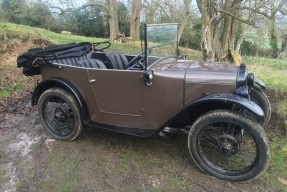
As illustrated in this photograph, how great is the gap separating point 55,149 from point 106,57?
148 cm

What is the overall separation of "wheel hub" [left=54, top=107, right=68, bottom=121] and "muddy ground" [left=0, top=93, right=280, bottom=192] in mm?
317

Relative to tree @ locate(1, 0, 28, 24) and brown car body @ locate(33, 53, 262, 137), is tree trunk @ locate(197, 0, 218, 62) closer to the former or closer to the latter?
brown car body @ locate(33, 53, 262, 137)

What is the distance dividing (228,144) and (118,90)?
136cm

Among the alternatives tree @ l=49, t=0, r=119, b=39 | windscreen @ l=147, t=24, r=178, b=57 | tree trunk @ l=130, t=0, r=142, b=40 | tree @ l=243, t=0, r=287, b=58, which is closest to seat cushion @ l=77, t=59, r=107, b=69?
windscreen @ l=147, t=24, r=178, b=57

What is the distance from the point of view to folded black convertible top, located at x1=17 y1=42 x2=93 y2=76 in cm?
367

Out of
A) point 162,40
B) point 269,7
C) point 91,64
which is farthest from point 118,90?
point 269,7

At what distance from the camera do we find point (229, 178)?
2.96m

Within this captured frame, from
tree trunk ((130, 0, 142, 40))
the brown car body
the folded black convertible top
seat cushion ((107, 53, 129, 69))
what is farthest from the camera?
tree trunk ((130, 0, 142, 40))

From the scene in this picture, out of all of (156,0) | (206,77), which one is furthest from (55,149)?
(156,0)

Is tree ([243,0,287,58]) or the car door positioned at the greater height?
tree ([243,0,287,58])

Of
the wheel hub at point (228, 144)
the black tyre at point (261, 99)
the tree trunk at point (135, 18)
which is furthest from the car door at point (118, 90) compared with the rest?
the tree trunk at point (135, 18)

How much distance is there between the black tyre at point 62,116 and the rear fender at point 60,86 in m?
0.07

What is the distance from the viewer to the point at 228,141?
2.92 metres

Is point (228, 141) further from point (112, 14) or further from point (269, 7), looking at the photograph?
point (112, 14)
